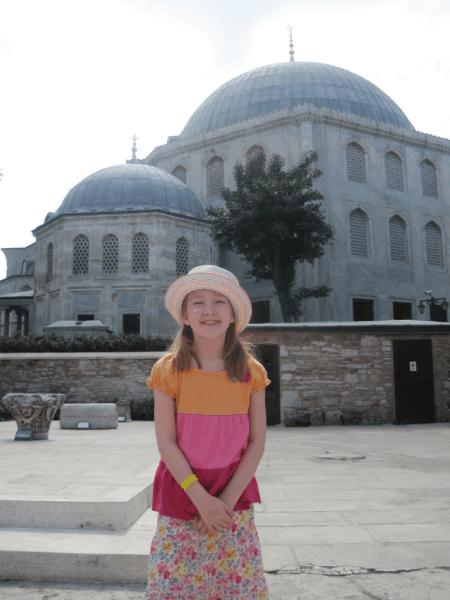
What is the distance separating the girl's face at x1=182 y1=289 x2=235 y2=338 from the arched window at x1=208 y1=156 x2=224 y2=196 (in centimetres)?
2873

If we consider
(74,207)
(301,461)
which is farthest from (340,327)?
(74,207)

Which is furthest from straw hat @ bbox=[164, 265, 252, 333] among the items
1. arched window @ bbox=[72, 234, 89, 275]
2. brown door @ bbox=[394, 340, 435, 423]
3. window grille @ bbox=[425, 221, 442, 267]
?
window grille @ bbox=[425, 221, 442, 267]

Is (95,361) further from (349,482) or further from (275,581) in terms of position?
(275,581)

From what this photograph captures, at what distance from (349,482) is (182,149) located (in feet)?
94.4

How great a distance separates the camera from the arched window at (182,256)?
25109mm

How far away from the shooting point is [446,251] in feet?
98.1

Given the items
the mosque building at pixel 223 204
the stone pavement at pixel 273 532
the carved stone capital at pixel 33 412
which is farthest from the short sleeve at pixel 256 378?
the mosque building at pixel 223 204

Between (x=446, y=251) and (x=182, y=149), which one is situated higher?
(x=182, y=149)

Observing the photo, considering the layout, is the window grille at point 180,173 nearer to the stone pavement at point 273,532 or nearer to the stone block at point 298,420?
the stone block at point 298,420

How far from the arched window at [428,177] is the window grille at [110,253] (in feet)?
60.0

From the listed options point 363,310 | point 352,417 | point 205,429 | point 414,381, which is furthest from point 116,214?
point 205,429

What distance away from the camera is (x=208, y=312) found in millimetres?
2117

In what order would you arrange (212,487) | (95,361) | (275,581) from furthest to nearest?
(95,361)
(275,581)
(212,487)

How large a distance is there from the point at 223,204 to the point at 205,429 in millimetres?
28210
